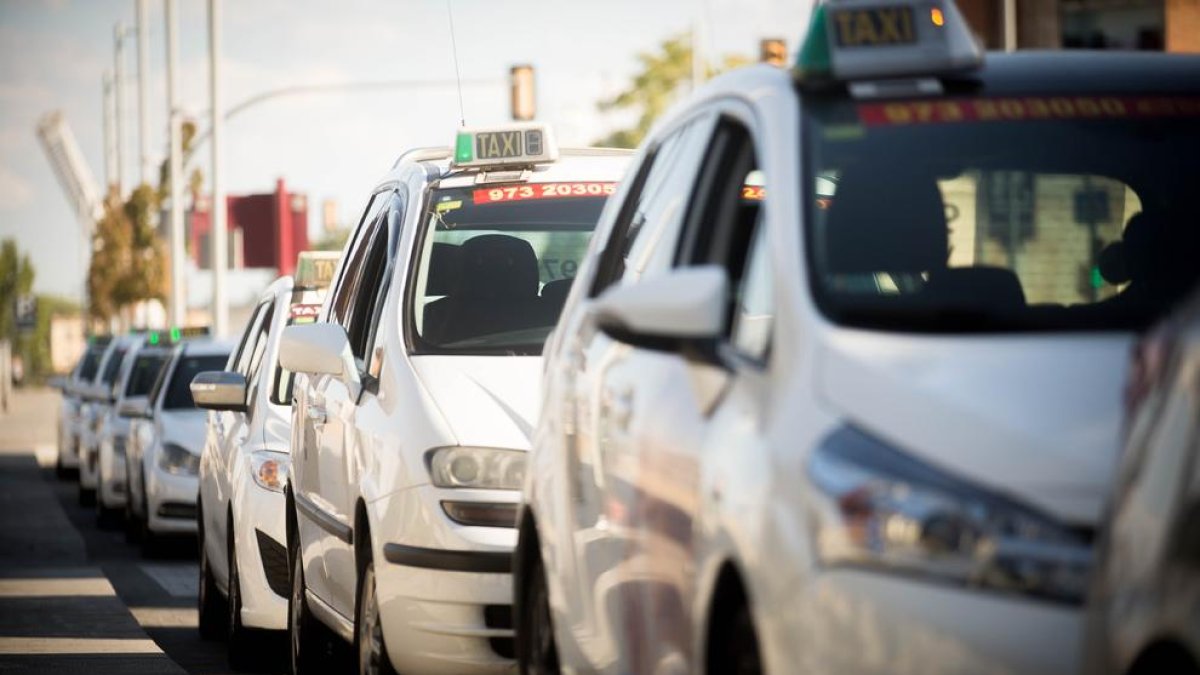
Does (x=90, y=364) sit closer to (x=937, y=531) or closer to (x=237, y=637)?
(x=237, y=637)

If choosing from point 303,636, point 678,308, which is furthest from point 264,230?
point 678,308

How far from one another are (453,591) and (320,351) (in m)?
1.42

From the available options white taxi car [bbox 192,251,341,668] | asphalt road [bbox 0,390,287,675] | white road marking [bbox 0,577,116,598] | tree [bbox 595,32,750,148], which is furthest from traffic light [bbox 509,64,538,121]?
tree [bbox 595,32,750,148]

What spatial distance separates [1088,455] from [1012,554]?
0.23 metres

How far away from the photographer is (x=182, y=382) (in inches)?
823

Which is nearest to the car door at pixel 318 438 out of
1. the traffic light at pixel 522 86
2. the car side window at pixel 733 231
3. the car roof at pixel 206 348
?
the car side window at pixel 733 231

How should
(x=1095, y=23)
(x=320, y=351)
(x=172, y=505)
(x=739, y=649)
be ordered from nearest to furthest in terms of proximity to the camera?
(x=739, y=649)
(x=320, y=351)
(x=172, y=505)
(x=1095, y=23)

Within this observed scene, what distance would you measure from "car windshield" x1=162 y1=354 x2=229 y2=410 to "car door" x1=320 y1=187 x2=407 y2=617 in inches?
456

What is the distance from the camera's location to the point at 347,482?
27.9 ft

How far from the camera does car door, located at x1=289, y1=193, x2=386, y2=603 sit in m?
9.17

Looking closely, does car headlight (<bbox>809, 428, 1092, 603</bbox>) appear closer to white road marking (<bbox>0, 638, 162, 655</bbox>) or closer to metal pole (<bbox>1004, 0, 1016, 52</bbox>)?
white road marking (<bbox>0, 638, 162, 655</bbox>)

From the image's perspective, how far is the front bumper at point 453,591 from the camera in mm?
7363

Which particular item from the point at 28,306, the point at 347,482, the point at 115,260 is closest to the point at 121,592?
the point at 347,482

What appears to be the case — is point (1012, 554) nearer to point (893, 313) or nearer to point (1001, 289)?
point (893, 313)
